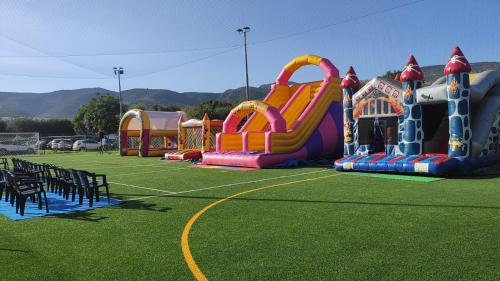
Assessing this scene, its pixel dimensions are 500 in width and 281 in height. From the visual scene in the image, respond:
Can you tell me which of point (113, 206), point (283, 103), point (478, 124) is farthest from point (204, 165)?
point (478, 124)

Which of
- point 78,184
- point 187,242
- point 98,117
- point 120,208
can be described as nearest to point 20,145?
point 98,117

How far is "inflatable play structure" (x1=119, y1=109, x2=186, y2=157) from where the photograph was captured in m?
25.1

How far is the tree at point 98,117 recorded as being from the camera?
2440 inches

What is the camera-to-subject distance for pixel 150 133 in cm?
2539

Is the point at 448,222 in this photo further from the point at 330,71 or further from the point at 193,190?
the point at 330,71

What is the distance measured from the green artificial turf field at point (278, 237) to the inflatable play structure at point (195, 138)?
1171 centimetres

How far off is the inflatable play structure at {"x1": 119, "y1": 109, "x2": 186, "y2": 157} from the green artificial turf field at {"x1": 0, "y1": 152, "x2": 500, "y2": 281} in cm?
1630

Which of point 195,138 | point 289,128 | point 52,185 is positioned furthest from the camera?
point 195,138

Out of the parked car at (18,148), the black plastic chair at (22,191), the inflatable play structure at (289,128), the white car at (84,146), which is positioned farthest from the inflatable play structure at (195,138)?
the white car at (84,146)

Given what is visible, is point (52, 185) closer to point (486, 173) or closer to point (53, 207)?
point (53, 207)

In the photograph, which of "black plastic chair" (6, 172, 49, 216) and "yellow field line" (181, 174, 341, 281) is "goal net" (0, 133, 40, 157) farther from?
"yellow field line" (181, 174, 341, 281)

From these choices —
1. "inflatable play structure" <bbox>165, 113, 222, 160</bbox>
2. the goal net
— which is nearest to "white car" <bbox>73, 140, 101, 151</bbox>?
the goal net

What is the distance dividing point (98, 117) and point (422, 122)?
5730 centimetres

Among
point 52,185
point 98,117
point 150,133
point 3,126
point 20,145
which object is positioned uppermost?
point 98,117
